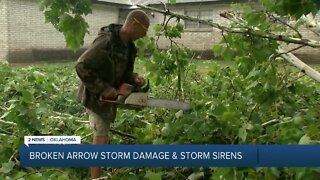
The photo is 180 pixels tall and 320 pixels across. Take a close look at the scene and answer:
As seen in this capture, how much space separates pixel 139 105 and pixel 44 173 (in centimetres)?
86

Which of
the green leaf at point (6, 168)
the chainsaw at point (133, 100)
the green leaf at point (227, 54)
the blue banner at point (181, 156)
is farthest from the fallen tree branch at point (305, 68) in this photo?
the green leaf at point (6, 168)

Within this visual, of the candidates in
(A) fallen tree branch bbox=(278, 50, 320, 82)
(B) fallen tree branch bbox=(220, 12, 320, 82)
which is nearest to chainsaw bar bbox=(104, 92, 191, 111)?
(B) fallen tree branch bbox=(220, 12, 320, 82)

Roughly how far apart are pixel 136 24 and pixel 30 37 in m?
19.3

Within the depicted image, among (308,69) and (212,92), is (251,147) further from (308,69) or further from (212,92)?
(212,92)

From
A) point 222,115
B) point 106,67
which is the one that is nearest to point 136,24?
point 106,67

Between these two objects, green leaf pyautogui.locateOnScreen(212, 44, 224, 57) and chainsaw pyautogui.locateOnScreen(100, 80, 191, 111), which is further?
green leaf pyautogui.locateOnScreen(212, 44, 224, 57)

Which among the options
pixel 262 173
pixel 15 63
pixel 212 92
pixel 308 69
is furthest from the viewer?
pixel 15 63

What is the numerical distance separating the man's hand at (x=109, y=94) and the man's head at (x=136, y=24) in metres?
0.45

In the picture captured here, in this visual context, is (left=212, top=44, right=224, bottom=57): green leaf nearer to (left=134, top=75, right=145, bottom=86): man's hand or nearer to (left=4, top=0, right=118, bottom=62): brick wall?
(left=134, top=75, right=145, bottom=86): man's hand

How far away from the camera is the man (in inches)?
139

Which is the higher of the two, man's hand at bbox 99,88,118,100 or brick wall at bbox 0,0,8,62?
man's hand at bbox 99,88,118,100

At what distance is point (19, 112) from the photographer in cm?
393

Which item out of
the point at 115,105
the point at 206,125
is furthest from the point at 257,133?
the point at 115,105

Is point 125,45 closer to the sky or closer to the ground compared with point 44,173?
closer to the sky
